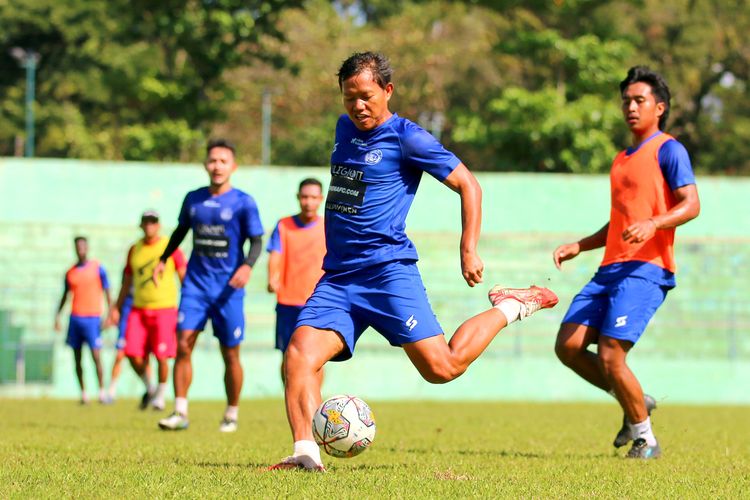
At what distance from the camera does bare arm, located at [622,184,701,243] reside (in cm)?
765

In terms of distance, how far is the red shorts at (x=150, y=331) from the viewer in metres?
15.5

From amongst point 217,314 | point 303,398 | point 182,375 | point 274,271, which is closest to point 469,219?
point 303,398

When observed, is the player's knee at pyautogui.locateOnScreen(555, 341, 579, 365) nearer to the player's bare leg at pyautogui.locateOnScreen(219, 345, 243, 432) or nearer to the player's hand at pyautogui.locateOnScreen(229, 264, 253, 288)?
the player's hand at pyautogui.locateOnScreen(229, 264, 253, 288)

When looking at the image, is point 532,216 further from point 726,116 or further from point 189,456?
point 726,116

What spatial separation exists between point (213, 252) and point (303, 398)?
4.54m

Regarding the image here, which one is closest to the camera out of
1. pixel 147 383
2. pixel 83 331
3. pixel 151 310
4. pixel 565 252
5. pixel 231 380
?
pixel 565 252

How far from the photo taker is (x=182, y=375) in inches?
443

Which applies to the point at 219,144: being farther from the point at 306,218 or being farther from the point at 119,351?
the point at 119,351

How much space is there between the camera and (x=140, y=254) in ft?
51.1

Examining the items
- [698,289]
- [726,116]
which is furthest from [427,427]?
[726,116]

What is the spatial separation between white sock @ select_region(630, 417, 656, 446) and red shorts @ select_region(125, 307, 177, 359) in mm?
8054

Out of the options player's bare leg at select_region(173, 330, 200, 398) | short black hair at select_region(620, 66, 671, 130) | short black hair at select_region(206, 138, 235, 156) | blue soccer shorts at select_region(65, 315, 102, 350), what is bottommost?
blue soccer shorts at select_region(65, 315, 102, 350)

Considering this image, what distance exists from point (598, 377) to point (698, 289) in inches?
534

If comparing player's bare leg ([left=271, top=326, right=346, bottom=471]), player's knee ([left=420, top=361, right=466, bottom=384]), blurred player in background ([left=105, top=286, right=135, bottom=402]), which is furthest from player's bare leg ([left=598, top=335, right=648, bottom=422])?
blurred player in background ([left=105, top=286, right=135, bottom=402])
